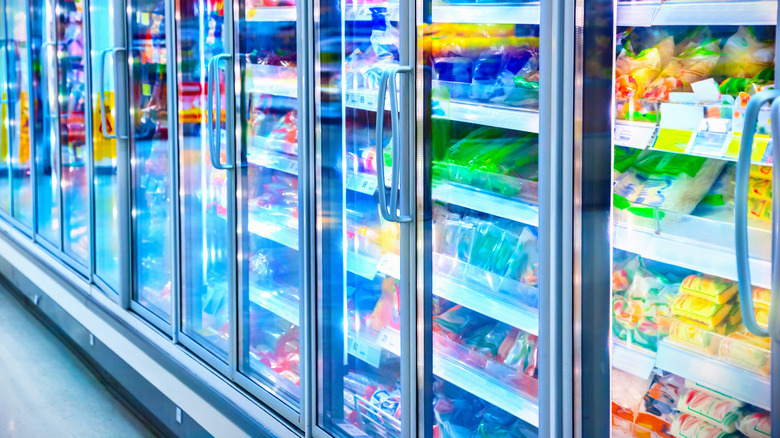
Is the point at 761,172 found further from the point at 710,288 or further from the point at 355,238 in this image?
the point at 355,238

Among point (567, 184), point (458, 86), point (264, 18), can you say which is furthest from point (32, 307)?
point (567, 184)

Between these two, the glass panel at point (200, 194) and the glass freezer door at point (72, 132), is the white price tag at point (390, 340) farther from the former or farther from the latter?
the glass freezer door at point (72, 132)

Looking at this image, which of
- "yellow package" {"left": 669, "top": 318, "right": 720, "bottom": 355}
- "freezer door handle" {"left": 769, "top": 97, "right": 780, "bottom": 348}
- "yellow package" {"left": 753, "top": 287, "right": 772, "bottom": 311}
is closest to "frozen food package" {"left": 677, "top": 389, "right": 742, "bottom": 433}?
"yellow package" {"left": 669, "top": 318, "right": 720, "bottom": 355}

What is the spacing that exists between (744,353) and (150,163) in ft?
10.5

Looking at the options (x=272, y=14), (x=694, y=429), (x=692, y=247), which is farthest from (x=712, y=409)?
(x=272, y=14)

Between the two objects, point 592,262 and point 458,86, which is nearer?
point 592,262

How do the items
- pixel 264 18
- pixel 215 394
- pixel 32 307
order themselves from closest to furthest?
pixel 264 18
pixel 215 394
pixel 32 307

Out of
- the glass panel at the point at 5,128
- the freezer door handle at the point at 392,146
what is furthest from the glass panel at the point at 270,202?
the glass panel at the point at 5,128

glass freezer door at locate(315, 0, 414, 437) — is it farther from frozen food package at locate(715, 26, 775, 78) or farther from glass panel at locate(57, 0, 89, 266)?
glass panel at locate(57, 0, 89, 266)

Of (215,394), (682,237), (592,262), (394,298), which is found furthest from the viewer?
(215,394)

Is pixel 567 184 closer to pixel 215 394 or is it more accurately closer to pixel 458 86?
pixel 458 86

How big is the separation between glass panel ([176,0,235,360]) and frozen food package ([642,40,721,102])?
Answer: 6.48ft

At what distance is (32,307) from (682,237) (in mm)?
5024

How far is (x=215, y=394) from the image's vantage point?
3047 millimetres
